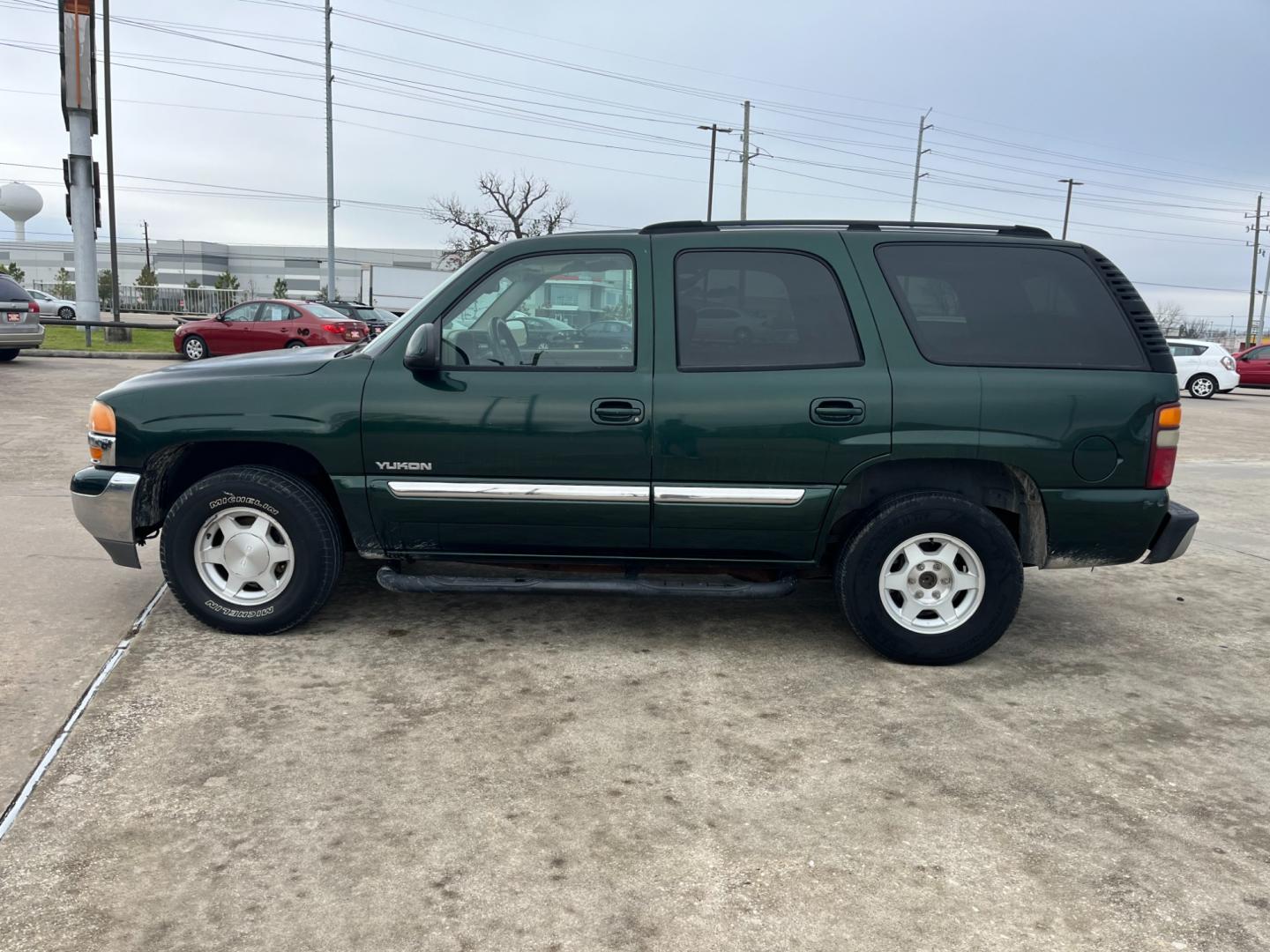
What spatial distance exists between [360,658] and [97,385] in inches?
531

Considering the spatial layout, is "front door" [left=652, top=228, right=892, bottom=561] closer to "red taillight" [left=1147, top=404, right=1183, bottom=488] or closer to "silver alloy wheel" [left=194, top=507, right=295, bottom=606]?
"red taillight" [left=1147, top=404, right=1183, bottom=488]

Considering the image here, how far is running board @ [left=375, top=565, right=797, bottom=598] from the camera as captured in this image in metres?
4.37

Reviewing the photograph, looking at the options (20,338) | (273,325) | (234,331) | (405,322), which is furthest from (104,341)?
(405,322)

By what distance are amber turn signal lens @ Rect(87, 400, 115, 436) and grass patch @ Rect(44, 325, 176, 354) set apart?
20.6m

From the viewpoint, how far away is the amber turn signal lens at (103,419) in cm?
444

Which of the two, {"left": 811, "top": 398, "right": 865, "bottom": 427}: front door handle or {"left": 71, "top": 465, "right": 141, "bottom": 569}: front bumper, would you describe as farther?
{"left": 71, "top": 465, "right": 141, "bottom": 569}: front bumper

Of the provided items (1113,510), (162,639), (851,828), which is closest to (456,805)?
(851,828)

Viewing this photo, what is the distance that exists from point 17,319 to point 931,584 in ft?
60.4

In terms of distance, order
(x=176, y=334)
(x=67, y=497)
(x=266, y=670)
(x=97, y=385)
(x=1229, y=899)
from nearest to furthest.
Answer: (x=1229, y=899) < (x=266, y=670) < (x=67, y=497) < (x=97, y=385) < (x=176, y=334)

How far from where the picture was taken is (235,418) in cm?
435

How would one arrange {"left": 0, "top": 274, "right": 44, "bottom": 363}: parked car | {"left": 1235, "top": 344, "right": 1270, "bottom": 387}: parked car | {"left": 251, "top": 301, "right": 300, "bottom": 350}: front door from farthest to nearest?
{"left": 1235, "top": 344, "right": 1270, "bottom": 387}: parked car → {"left": 251, "top": 301, "right": 300, "bottom": 350}: front door → {"left": 0, "top": 274, "right": 44, "bottom": 363}: parked car

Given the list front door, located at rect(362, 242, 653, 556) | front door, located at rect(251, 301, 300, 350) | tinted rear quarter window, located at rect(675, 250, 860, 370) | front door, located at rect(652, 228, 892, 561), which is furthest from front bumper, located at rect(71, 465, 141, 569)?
front door, located at rect(251, 301, 300, 350)

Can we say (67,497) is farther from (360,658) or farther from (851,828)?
(851,828)

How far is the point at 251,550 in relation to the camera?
14.5ft
